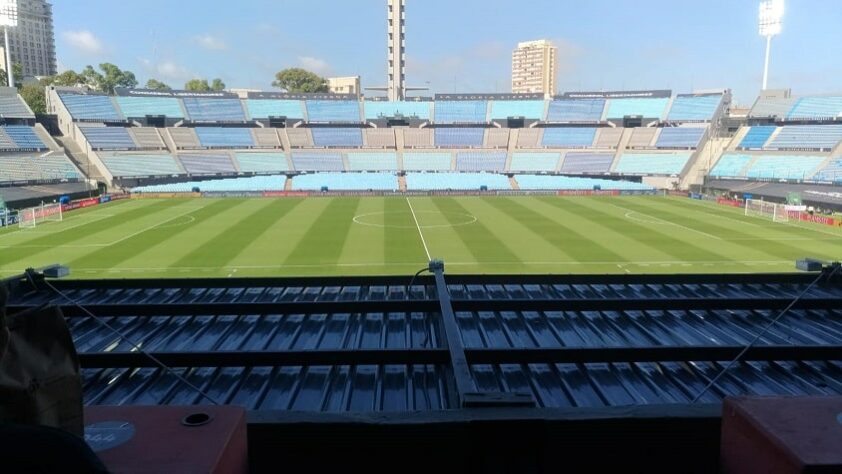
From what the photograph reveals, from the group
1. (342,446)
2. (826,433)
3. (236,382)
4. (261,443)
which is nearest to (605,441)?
(826,433)

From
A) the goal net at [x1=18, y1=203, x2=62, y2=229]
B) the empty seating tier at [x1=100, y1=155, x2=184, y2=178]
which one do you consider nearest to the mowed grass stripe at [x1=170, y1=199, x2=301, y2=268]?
the goal net at [x1=18, y1=203, x2=62, y2=229]

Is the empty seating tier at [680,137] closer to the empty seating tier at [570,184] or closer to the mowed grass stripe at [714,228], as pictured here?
the empty seating tier at [570,184]

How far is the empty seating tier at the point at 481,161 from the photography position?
82438 millimetres

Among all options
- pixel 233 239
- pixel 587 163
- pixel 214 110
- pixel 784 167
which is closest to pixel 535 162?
pixel 587 163

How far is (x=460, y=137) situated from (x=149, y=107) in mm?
45694

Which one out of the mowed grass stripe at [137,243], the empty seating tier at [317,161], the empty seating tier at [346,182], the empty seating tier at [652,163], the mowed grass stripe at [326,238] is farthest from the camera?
the empty seating tier at [317,161]

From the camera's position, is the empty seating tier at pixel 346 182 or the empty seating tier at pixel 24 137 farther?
the empty seating tier at pixel 346 182

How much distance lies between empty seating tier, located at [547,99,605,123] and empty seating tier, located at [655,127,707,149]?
10673mm

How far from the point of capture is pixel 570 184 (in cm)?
7294

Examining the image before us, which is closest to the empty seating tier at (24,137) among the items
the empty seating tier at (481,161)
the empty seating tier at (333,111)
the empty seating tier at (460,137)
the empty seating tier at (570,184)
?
the empty seating tier at (333,111)

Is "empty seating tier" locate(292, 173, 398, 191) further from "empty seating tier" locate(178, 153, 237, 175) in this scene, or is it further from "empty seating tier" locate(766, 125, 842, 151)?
"empty seating tier" locate(766, 125, 842, 151)

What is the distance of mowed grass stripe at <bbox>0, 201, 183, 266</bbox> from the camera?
109 feet

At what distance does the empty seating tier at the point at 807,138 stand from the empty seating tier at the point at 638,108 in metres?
17.5

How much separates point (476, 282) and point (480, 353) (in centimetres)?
453
